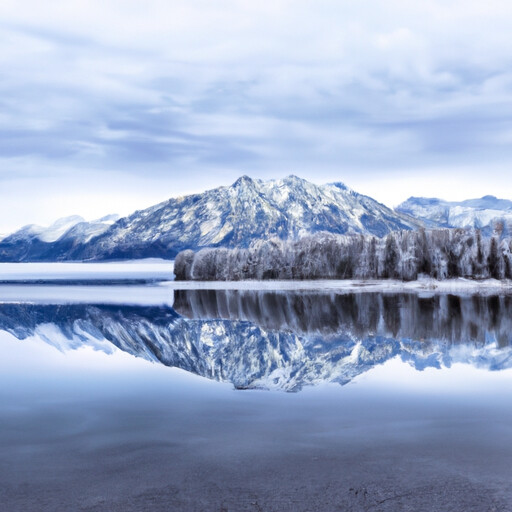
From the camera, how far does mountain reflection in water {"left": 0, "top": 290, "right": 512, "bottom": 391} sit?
909 inches

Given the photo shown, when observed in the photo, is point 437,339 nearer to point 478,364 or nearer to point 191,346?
point 478,364

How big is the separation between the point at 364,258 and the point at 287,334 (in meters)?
68.2

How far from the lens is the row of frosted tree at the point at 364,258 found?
89.8m

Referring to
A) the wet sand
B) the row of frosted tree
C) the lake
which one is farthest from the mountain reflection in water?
the row of frosted tree

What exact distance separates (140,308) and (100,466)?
4177cm

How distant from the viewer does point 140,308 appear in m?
52.6

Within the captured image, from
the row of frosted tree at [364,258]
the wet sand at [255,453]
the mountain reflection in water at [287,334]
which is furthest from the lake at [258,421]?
the row of frosted tree at [364,258]

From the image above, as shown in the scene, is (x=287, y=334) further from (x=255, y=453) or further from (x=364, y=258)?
(x=364, y=258)

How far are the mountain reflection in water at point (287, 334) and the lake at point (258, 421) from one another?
209 millimetres

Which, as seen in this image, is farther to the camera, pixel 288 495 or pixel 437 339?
pixel 437 339

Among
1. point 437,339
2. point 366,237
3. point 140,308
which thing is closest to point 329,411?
point 437,339

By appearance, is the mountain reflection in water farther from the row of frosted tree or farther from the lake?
the row of frosted tree

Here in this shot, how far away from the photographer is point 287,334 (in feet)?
109

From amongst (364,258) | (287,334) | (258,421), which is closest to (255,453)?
(258,421)
